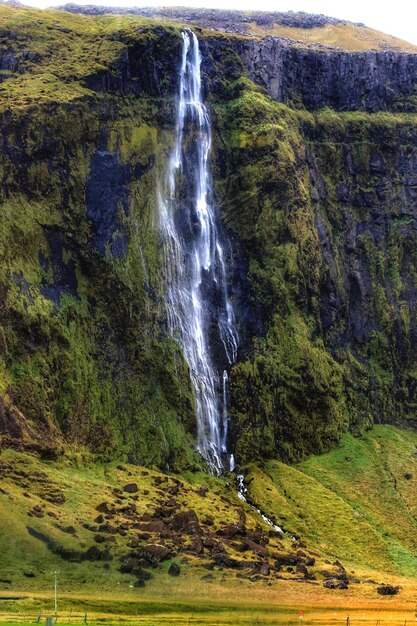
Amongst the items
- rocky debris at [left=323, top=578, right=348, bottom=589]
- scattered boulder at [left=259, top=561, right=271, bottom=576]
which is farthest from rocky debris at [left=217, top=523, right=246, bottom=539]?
rocky debris at [left=323, top=578, right=348, bottom=589]

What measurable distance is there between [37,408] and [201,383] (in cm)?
1973

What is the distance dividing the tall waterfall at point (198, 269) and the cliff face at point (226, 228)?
130 cm

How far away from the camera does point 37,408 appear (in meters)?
94.3

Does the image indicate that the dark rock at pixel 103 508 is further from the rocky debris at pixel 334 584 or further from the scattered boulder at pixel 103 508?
the rocky debris at pixel 334 584

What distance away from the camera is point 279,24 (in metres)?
174

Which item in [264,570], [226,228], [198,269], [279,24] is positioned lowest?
[264,570]

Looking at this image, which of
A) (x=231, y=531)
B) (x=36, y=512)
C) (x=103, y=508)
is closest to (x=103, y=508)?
(x=103, y=508)

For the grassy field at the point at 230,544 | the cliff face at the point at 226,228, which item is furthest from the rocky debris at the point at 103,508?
the cliff face at the point at 226,228

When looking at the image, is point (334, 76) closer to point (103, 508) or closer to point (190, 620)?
point (103, 508)

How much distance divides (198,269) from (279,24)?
2765 inches

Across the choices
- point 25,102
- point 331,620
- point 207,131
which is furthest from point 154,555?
point 207,131

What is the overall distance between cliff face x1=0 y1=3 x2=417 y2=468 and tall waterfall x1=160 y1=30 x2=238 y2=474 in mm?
1302

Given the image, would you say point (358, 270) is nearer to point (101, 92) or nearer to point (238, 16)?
point (101, 92)

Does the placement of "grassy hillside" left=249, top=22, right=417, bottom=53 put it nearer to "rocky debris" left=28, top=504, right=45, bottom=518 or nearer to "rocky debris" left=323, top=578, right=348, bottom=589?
"rocky debris" left=323, top=578, right=348, bottom=589
